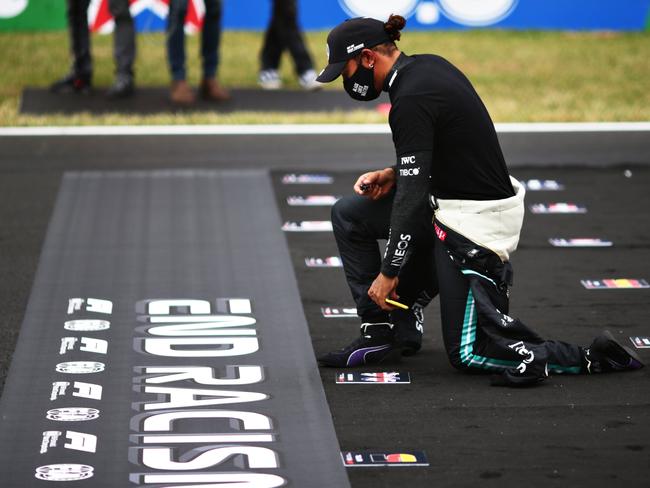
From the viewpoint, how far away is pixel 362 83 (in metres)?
4.76

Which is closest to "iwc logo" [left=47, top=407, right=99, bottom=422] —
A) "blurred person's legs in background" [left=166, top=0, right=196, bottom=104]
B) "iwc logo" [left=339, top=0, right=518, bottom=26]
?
"blurred person's legs in background" [left=166, top=0, right=196, bottom=104]

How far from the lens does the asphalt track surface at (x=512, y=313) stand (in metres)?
4.21

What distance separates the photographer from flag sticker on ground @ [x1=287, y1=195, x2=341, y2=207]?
7859 mm

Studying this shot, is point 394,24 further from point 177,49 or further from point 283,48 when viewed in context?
point 283,48

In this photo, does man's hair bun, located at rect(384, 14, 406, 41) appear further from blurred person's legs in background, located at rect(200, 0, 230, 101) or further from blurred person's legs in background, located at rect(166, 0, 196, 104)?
blurred person's legs in background, located at rect(200, 0, 230, 101)

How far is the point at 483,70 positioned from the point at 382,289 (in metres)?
7.32

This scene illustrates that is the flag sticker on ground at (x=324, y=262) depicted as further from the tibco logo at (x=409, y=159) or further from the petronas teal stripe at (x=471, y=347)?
the tibco logo at (x=409, y=159)

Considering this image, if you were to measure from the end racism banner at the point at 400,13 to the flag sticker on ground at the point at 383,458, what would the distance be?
8.47 metres

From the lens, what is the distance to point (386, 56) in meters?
4.73

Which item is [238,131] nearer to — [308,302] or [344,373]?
[308,302]

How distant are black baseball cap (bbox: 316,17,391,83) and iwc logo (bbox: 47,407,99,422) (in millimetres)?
A: 1472

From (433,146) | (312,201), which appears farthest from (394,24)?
(312,201)

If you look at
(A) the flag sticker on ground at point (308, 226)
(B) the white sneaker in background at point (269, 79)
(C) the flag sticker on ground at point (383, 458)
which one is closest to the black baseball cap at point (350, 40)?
(C) the flag sticker on ground at point (383, 458)

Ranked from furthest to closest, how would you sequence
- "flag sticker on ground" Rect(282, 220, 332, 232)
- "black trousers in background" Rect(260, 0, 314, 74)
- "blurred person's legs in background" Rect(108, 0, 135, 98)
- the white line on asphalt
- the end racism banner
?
the end racism banner, "black trousers in background" Rect(260, 0, 314, 74), "blurred person's legs in background" Rect(108, 0, 135, 98), the white line on asphalt, "flag sticker on ground" Rect(282, 220, 332, 232)
